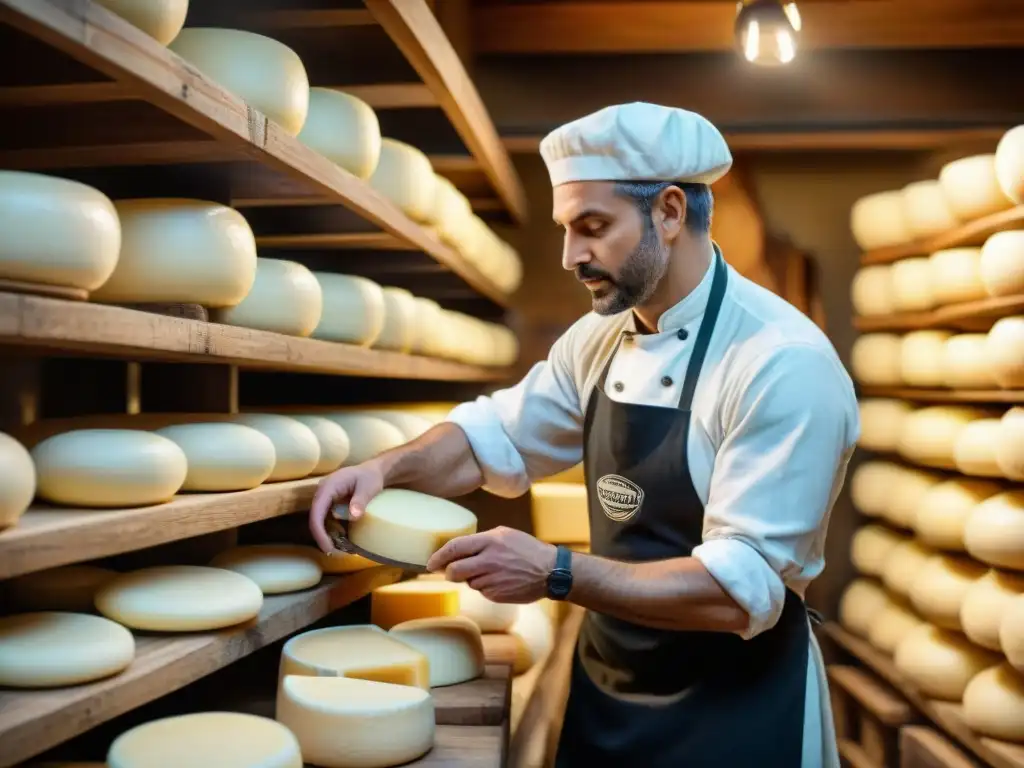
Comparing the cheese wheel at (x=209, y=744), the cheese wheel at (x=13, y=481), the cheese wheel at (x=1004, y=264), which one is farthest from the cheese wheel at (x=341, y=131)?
the cheese wheel at (x=1004, y=264)

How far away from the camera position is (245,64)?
5.75ft

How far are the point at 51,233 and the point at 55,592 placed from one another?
67 centimetres

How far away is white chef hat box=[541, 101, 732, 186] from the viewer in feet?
6.29

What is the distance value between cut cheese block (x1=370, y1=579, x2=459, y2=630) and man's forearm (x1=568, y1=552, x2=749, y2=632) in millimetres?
541

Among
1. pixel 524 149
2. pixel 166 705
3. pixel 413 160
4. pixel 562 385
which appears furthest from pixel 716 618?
pixel 524 149

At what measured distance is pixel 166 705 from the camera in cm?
198

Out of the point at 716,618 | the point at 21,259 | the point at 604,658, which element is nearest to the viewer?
the point at 21,259

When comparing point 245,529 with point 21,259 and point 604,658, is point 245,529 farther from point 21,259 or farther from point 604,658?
point 21,259

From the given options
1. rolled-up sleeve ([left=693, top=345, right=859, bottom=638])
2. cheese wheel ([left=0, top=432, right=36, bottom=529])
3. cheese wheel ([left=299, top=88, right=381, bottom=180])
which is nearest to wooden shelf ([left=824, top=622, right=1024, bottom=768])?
rolled-up sleeve ([left=693, top=345, right=859, bottom=638])

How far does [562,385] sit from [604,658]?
56 centimetres

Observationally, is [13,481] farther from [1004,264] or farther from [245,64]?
[1004,264]

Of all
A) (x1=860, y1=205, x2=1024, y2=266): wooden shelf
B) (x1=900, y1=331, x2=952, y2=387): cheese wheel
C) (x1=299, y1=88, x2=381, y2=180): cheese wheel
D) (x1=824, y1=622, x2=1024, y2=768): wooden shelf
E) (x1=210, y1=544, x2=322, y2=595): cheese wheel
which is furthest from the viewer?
(x1=900, y1=331, x2=952, y2=387): cheese wheel

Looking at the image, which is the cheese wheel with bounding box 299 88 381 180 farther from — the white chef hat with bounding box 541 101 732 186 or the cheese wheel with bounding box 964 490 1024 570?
the cheese wheel with bounding box 964 490 1024 570

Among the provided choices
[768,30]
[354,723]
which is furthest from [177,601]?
[768,30]
